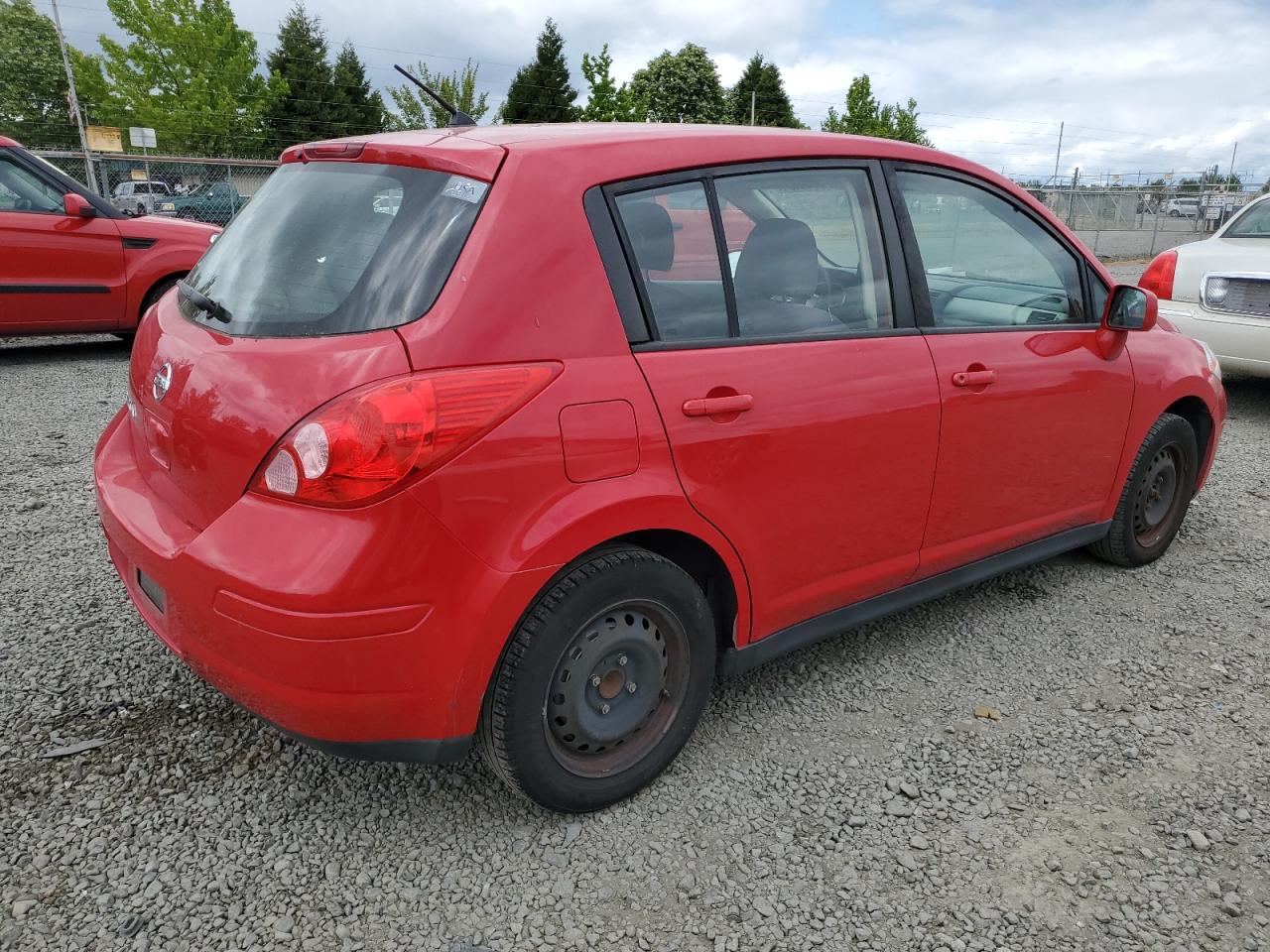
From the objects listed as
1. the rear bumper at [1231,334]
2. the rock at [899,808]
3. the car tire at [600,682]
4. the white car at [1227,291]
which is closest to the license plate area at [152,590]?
the car tire at [600,682]

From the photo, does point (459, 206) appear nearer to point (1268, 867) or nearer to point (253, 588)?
point (253, 588)

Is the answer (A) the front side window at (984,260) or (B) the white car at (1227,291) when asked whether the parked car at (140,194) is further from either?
(A) the front side window at (984,260)

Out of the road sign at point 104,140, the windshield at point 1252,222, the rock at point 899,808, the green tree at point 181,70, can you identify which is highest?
the green tree at point 181,70

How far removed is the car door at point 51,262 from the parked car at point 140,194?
8.62m

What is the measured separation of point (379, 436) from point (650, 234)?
2.95ft

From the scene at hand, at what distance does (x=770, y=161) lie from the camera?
268 cm

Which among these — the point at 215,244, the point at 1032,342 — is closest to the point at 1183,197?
the point at 1032,342

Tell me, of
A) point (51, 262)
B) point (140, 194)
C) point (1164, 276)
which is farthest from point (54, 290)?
point (140, 194)

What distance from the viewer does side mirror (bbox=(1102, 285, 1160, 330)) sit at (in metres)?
3.43

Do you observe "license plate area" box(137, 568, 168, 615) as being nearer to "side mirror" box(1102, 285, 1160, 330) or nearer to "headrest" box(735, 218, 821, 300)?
"headrest" box(735, 218, 821, 300)

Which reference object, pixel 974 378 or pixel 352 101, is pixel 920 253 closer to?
pixel 974 378

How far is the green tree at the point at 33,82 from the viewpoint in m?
48.1

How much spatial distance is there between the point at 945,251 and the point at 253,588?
236 cm

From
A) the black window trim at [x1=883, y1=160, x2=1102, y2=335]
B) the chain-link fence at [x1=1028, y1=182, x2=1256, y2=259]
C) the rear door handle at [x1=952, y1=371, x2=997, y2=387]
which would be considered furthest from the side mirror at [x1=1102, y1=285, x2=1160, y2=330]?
the chain-link fence at [x1=1028, y1=182, x2=1256, y2=259]
